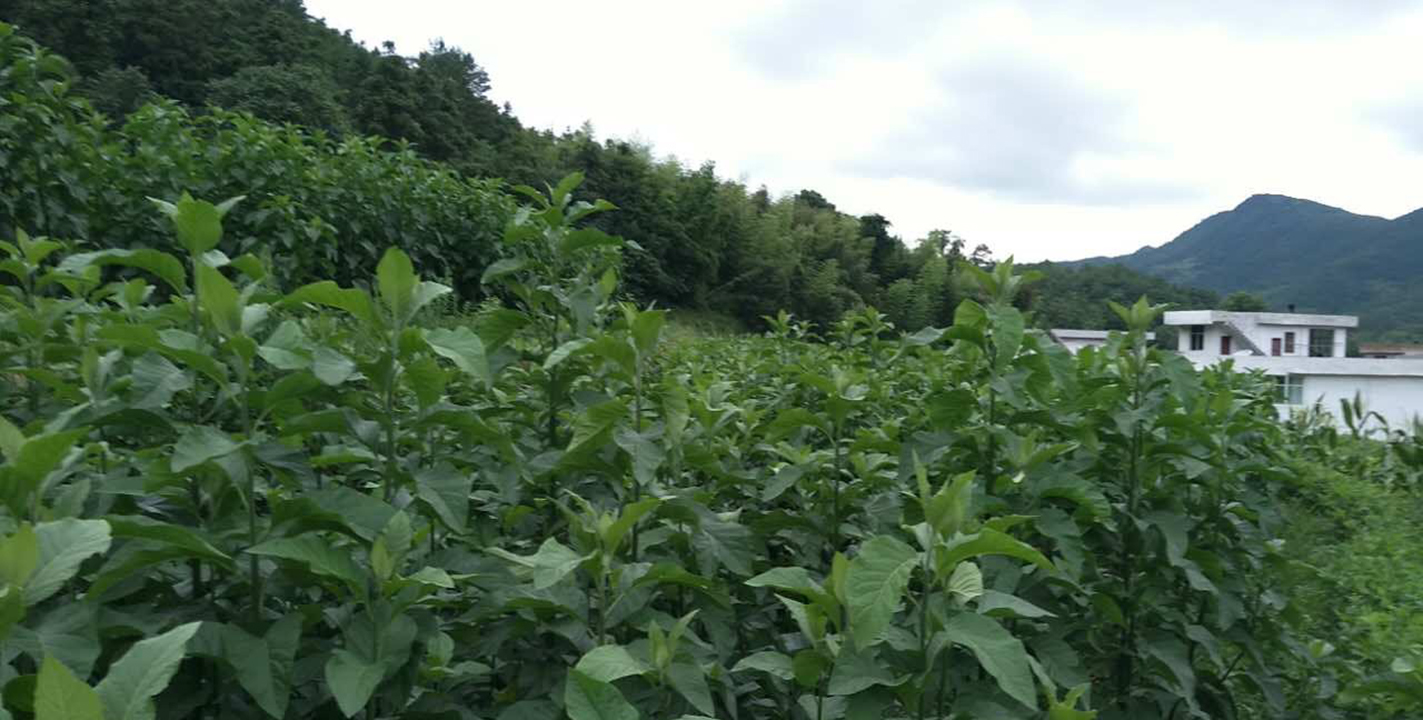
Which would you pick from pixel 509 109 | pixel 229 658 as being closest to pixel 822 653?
pixel 229 658

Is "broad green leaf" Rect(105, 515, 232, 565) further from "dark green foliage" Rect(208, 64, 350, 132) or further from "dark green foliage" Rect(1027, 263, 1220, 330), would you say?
"dark green foliage" Rect(208, 64, 350, 132)

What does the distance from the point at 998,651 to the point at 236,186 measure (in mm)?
7734

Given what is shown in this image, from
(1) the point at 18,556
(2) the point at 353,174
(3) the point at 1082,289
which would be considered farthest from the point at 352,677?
(3) the point at 1082,289

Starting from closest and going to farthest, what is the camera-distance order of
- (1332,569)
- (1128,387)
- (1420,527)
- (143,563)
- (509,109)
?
(143,563) → (1128,387) → (1332,569) → (1420,527) → (509,109)

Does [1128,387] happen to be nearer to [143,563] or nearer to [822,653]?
[822,653]

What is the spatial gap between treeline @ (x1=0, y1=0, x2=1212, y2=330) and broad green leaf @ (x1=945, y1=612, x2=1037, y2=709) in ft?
6.81

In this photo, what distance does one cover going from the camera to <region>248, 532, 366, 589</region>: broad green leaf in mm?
1429

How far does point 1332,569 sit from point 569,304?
13.9 feet

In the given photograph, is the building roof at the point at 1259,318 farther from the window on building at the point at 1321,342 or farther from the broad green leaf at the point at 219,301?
the broad green leaf at the point at 219,301

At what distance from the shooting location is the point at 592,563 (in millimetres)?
1748

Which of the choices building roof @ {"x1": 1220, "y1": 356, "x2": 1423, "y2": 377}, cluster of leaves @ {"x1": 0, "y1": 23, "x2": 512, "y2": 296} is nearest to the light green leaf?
cluster of leaves @ {"x1": 0, "y1": 23, "x2": 512, "y2": 296}

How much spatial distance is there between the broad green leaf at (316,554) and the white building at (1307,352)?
3490 centimetres

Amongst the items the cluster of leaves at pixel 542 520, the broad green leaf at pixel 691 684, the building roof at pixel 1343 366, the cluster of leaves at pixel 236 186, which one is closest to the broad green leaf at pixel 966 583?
the cluster of leaves at pixel 542 520

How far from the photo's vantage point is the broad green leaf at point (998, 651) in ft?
5.05
